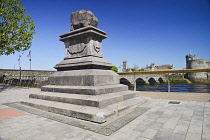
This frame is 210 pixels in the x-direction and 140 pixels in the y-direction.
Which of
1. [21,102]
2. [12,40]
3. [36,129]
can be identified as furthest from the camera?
[12,40]

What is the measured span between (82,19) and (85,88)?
4258 mm

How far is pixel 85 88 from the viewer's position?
5.77 metres

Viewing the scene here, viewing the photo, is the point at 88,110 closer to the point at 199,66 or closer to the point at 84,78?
the point at 84,78

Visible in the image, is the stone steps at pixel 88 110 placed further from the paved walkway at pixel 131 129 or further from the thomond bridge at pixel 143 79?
the thomond bridge at pixel 143 79

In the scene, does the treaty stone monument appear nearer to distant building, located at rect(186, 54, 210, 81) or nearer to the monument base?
the monument base

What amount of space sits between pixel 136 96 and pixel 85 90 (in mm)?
3207

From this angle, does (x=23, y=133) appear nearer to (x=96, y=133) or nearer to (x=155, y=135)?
(x=96, y=133)

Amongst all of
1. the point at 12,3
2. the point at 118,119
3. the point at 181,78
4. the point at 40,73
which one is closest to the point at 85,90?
the point at 118,119

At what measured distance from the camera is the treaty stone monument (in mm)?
4914

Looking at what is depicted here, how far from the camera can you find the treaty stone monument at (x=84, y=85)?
4.91 meters

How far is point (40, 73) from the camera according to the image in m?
40.6

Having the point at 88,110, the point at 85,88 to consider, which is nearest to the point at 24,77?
the point at 85,88

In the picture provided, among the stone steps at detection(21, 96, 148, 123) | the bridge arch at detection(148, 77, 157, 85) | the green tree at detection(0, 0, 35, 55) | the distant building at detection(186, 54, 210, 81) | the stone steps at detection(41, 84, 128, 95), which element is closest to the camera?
the stone steps at detection(21, 96, 148, 123)

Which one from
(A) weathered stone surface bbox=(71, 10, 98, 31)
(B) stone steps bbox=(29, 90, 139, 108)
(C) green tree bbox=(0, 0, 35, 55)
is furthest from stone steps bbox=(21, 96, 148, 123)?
(C) green tree bbox=(0, 0, 35, 55)
